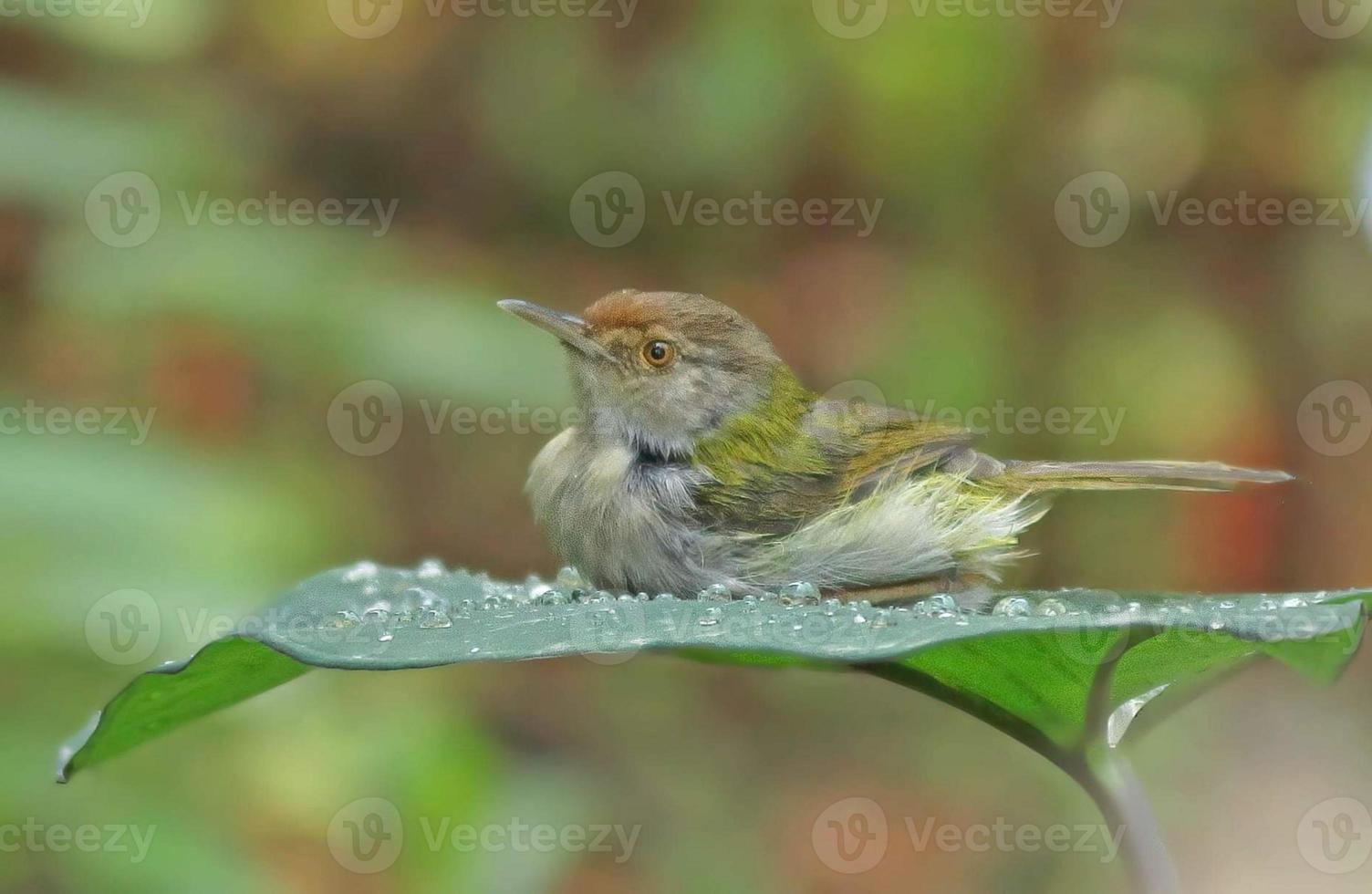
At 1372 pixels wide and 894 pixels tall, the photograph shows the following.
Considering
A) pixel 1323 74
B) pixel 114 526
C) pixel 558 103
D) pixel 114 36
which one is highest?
pixel 1323 74

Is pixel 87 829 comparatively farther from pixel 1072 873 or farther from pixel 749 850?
pixel 1072 873

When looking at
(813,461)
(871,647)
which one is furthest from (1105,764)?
(813,461)

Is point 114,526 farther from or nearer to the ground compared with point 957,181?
nearer to the ground

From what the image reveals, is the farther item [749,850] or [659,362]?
[749,850]

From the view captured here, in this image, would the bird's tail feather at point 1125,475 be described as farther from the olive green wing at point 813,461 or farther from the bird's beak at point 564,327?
the bird's beak at point 564,327

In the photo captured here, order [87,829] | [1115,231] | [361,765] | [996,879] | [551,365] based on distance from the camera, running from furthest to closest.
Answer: [1115,231] < [996,879] < [551,365] < [361,765] < [87,829]

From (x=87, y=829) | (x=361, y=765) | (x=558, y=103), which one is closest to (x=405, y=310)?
(x=558, y=103)
